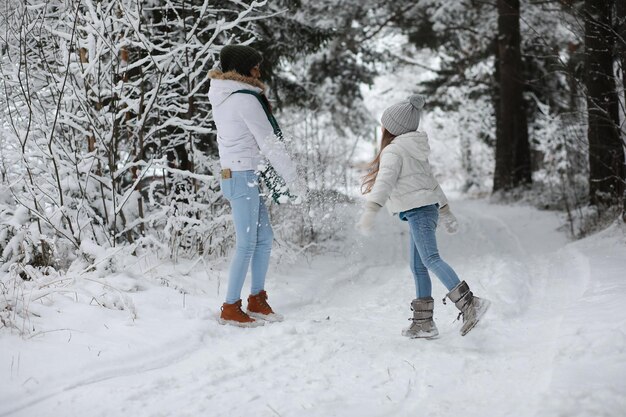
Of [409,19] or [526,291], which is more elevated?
[409,19]

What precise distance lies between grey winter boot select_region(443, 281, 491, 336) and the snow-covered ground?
15cm

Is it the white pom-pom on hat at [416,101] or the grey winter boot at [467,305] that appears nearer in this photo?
the grey winter boot at [467,305]

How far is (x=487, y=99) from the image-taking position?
18.1 metres

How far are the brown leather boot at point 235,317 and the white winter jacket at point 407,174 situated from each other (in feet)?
4.35

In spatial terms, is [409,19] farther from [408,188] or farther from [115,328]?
[115,328]

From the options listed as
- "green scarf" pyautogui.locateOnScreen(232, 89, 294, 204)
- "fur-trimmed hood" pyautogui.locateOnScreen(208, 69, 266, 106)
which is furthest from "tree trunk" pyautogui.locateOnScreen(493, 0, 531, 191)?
"fur-trimmed hood" pyautogui.locateOnScreen(208, 69, 266, 106)

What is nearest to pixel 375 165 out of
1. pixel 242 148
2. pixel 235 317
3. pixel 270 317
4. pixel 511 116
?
pixel 242 148

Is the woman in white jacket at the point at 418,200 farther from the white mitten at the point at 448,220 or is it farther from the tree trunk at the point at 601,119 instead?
the tree trunk at the point at 601,119

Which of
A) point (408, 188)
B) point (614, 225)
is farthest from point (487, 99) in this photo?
point (408, 188)

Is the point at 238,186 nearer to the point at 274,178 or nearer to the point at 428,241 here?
the point at 274,178

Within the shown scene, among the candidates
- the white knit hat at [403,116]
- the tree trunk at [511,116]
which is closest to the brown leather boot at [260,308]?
the white knit hat at [403,116]

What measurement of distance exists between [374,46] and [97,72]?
1158cm

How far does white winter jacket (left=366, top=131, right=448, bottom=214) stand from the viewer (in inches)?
152

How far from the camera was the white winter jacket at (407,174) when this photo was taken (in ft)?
12.7
